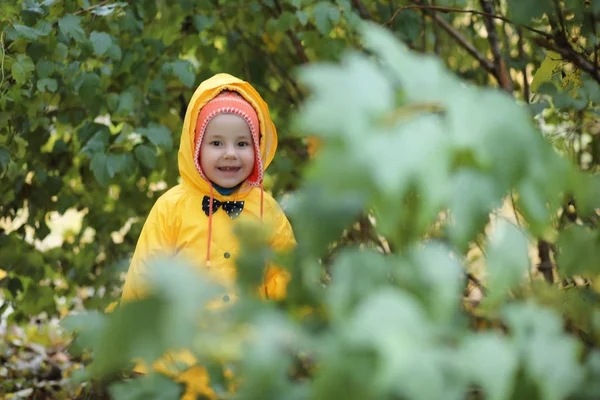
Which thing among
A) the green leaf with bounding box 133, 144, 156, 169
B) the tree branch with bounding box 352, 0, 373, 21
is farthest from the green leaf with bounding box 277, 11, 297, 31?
the green leaf with bounding box 133, 144, 156, 169

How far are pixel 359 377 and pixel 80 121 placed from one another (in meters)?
2.64

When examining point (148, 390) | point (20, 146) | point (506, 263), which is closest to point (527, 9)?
point (506, 263)

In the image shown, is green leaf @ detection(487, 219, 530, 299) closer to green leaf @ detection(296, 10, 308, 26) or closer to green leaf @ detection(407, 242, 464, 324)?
green leaf @ detection(407, 242, 464, 324)

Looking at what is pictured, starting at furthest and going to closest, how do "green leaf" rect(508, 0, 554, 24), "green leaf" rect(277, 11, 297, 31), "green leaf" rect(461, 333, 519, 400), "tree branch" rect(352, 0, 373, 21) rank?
"tree branch" rect(352, 0, 373, 21) → "green leaf" rect(277, 11, 297, 31) → "green leaf" rect(508, 0, 554, 24) → "green leaf" rect(461, 333, 519, 400)

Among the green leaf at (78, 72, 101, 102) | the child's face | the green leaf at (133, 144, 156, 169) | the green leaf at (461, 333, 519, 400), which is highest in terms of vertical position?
the green leaf at (78, 72, 101, 102)

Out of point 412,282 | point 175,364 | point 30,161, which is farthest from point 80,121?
point 412,282

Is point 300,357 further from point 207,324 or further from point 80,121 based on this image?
point 80,121

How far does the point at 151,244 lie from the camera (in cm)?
239

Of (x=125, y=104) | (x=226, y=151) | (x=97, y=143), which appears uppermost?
(x=125, y=104)

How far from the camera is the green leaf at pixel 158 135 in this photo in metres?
2.62

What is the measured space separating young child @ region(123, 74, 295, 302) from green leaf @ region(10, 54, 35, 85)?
49 cm

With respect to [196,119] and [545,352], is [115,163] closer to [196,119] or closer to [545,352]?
[196,119]

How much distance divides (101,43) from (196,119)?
0.37m

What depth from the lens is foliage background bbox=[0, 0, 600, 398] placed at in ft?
2.25
